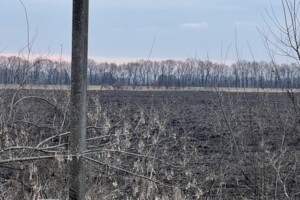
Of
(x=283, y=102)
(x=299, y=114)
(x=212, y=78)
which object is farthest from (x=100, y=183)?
(x=283, y=102)

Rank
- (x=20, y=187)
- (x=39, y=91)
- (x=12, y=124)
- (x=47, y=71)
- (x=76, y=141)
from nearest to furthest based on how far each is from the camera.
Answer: (x=76, y=141), (x=20, y=187), (x=12, y=124), (x=47, y=71), (x=39, y=91)

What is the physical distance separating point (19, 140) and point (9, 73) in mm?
912

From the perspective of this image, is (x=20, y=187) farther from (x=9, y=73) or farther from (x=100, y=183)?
(x=9, y=73)

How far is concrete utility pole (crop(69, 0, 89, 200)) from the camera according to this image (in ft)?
12.3

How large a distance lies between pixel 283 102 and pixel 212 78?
5.68ft

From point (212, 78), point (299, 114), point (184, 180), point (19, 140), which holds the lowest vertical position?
point (184, 180)

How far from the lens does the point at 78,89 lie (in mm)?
3814

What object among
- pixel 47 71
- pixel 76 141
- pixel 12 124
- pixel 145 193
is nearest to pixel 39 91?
pixel 47 71

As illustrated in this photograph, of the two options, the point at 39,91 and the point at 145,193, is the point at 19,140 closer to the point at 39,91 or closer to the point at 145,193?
the point at 39,91

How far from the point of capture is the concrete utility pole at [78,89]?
3.76 metres

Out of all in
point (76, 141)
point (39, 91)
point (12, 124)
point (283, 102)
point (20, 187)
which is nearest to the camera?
point (76, 141)

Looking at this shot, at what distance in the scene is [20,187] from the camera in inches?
212

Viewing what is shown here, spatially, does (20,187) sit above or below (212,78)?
below

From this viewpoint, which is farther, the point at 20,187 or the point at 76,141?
the point at 20,187
